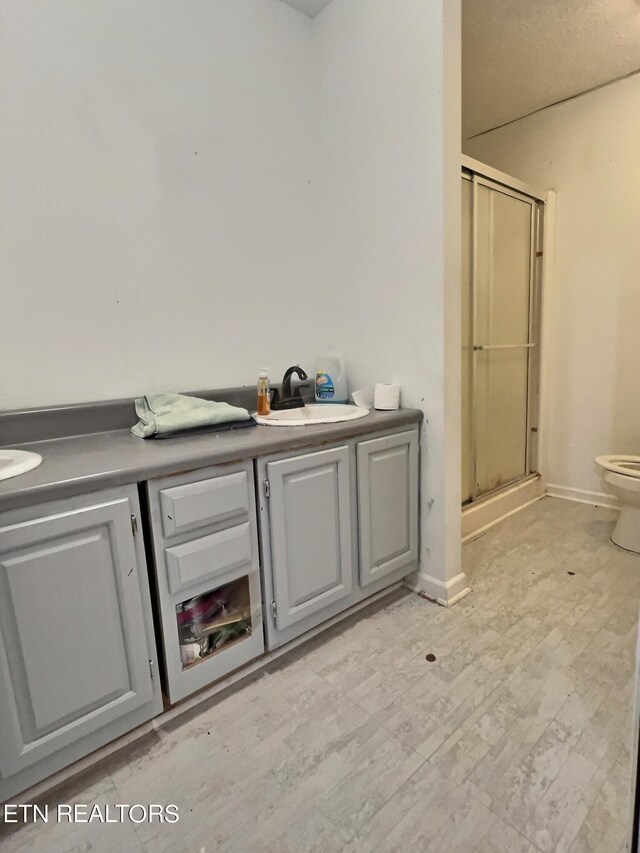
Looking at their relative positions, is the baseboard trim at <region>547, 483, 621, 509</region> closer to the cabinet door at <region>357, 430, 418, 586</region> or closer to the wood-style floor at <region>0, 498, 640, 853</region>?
the wood-style floor at <region>0, 498, 640, 853</region>

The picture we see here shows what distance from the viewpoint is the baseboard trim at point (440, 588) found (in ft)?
5.77

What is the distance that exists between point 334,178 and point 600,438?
2.15 meters

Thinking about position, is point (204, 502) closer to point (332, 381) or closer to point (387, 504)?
point (387, 504)

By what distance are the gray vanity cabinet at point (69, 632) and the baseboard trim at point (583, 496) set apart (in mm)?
2655

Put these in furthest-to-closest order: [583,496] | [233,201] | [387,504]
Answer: [583,496], [233,201], [387,504]

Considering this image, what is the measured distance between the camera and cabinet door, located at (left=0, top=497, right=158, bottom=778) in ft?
3.02

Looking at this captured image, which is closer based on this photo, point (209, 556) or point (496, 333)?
point (209, 556)

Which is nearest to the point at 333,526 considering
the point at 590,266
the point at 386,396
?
the point at 386,396

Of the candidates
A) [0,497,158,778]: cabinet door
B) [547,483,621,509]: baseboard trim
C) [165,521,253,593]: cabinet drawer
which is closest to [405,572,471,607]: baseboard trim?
[165,521,253,593]: cabinet drawer

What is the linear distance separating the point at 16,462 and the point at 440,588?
1520 millimetres

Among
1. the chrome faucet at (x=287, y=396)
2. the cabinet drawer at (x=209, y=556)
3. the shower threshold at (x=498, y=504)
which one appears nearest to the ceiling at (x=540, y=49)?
the chrome faucet at (x=287, y=396)

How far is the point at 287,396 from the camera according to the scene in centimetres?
188

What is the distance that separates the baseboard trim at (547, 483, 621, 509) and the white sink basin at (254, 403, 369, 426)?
1805mm

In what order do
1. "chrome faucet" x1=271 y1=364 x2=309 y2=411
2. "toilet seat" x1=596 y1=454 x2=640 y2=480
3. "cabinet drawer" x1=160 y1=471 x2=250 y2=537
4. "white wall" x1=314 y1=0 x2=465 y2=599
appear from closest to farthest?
"cabinet drawer" x1=160 y1=471 x2=250 y2=537 → "white wall" x1=314 y1=0 x2=465 y2=599 → "chrome faucet" x1=271 y1=364 x2=309 y2=411 → "toilet seat" x1=596 y1=454 x2=640 y2=480
